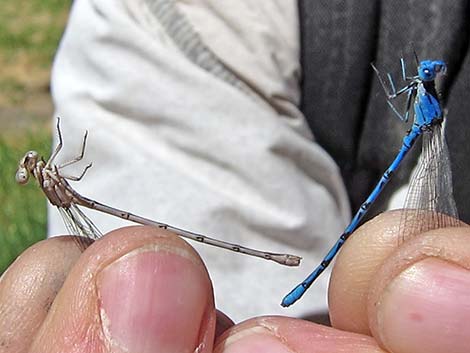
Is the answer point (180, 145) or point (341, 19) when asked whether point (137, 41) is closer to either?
point (180, 145)

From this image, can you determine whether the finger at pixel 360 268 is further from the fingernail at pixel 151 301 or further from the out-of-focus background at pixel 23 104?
the out-of-focus background at pixel 23 104

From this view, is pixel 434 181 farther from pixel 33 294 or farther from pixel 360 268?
pixel 33 294

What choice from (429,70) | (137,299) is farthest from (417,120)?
(137,299)

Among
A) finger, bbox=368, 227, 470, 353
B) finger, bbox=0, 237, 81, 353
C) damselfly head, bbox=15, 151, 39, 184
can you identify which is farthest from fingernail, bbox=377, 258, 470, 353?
damselfly head, bbox=15, 151, 39, 184

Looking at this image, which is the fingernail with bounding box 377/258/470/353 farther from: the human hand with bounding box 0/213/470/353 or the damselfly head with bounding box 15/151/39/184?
the damselfly head with bounding box 15/151/39/184

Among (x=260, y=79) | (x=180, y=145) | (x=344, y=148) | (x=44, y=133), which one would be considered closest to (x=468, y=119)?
Result: (x=344, y=148)

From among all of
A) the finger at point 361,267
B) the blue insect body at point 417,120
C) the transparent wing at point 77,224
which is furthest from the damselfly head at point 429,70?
the transparent wing at point 77,224
